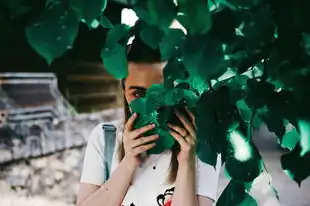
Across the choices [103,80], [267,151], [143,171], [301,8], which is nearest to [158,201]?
[143,171]

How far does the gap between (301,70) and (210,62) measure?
0.11 metres

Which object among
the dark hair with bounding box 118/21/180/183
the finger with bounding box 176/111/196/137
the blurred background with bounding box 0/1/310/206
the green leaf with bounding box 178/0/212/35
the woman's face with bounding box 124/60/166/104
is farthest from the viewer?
the blurred background with bounding box 0/1/310/206

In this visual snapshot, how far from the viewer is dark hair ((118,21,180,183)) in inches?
26.3

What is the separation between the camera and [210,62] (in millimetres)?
486

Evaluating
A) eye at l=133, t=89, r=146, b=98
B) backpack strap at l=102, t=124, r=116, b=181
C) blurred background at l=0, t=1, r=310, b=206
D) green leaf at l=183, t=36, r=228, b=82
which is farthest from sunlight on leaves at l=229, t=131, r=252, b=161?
blurred background at l=0, t=1, r=310, b=206

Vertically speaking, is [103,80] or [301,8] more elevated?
[301,8]

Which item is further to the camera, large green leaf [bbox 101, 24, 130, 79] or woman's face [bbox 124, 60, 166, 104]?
woman's face [bbox 124, 60, 166, 104]

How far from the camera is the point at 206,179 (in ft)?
3.17

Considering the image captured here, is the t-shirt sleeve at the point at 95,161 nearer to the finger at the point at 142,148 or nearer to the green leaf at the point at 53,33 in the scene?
the finger at the point at 142,148

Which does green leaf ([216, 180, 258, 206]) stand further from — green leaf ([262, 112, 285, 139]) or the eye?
the eye

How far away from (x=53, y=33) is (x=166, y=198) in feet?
1.78

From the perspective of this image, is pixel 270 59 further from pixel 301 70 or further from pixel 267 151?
pixel 267 151

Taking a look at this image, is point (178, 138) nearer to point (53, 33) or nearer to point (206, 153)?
point (206, 153)

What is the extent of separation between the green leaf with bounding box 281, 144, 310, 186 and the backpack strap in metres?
0.48
